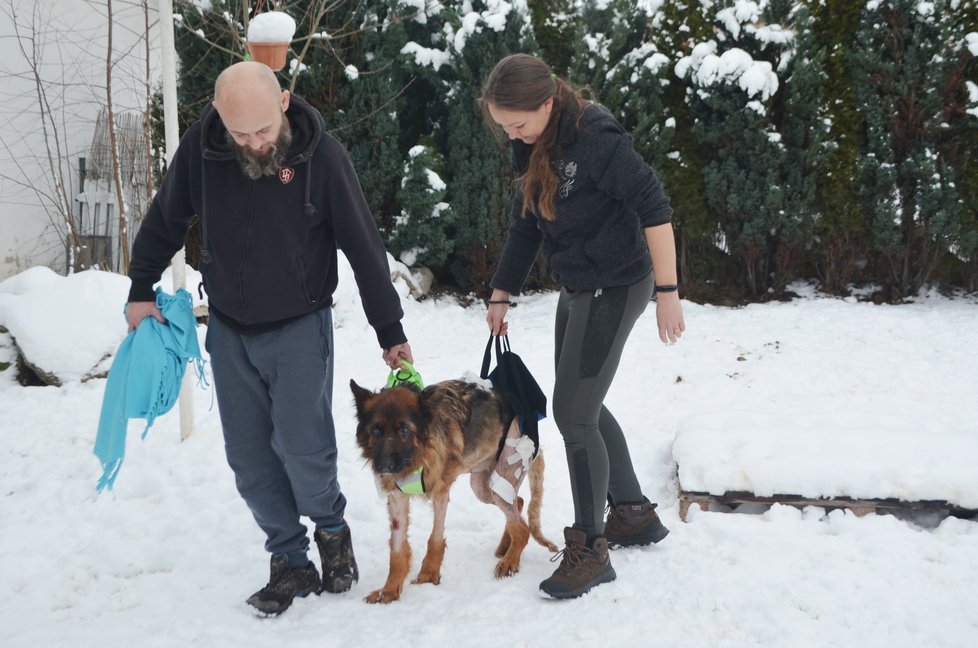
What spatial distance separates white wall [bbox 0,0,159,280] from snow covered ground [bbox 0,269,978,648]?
6.41 ft

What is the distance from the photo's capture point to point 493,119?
281 centimetres

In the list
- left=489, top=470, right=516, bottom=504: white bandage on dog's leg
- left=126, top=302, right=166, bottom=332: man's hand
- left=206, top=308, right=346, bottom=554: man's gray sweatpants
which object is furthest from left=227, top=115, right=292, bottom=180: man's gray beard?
Answer: left=489, top=470, right=516, bottom=504: white bandage on dog's leg

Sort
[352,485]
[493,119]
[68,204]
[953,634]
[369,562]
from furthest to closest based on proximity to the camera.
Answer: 1. [68,204]
2. [352,485]
3. [369,562]
4. [493,119]
5. [953,634]

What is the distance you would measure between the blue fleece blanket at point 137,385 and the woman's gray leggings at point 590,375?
1533 millimetres

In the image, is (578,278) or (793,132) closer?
(578,278)

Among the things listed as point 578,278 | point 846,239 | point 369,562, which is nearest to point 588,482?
point 578,278

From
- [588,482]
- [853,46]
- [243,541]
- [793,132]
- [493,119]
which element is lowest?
[243,541]

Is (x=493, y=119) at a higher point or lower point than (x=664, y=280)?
higher

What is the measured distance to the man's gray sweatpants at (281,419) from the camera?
2.71 m

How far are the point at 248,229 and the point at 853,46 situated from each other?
24.1ft

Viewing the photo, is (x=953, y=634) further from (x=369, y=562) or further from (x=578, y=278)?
(x=369, y=562)

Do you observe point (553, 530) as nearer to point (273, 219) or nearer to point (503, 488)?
point (503, 488)

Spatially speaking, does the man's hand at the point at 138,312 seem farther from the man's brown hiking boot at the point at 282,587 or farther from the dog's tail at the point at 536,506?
the dog's tail at the point at 536,506

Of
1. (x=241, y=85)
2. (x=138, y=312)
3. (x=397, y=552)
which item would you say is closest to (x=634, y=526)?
(x=397, y=552)
